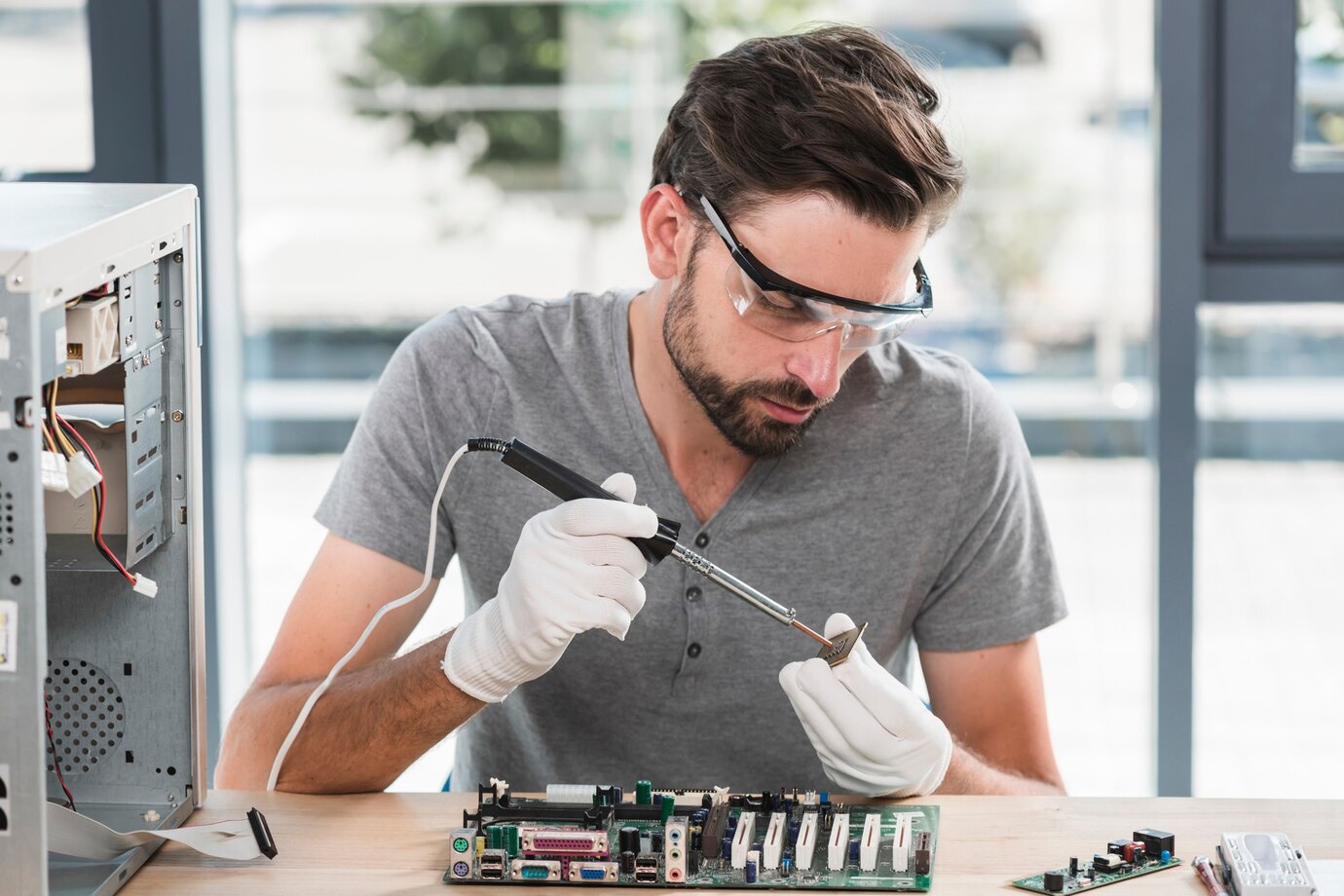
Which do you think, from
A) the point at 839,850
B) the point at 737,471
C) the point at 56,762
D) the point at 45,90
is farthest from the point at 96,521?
the point at 45,90

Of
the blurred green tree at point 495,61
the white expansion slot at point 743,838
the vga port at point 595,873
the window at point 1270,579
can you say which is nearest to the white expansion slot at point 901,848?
the white expansion slot at point 743,838

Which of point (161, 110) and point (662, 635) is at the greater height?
point (161, 110)

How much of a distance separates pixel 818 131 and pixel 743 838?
0.70m

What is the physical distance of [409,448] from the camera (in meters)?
1.55

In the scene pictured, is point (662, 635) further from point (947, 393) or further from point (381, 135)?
point (381, 135)

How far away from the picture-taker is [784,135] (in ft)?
4.49

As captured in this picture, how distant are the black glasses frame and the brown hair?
0.8 inches

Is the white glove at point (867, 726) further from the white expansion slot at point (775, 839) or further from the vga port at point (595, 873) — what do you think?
the vga port at point (595, 873)

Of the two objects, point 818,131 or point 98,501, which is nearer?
point 98,501

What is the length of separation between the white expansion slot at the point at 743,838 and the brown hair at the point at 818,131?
589 mm

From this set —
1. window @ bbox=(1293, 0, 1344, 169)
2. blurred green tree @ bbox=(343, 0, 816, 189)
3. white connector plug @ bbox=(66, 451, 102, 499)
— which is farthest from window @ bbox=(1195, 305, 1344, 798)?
white connector plug @ bbox=(66, 451, 102, 499)

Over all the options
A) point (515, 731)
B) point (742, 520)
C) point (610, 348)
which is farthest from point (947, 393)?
point (515, 731)

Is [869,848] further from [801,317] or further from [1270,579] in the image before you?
[1270,579]

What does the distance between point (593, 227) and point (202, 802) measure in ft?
5.67
